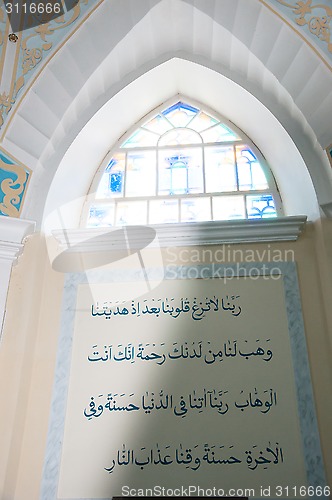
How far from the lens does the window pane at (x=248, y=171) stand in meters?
3.81

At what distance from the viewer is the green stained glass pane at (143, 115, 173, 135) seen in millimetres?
4180

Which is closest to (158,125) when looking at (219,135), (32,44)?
(219,135)

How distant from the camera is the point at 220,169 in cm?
391

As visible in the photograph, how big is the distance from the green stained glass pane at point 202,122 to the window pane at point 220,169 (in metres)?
0.26

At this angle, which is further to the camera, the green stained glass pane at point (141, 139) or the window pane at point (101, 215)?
the green stained glass pane at point (141, 139)

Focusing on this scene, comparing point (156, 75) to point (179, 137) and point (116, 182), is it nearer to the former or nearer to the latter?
point (179, 137)

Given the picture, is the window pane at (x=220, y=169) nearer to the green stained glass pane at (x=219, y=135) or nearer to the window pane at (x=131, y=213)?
the green stained glass pane at (x=219, y=135)

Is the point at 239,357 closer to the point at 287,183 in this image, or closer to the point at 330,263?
the point at 330,263

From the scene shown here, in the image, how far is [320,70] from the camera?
3279 millimetres

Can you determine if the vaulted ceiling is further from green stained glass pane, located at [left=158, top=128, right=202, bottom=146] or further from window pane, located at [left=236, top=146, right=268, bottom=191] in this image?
green stained glass pane, located at [left=158, top=128, right=202, bottom=146]

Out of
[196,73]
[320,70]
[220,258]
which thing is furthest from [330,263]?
[196,73]

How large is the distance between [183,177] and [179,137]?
426 millimetres

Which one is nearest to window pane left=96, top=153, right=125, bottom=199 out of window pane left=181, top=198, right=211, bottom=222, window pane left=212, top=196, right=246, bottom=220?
window pane left=181, top=198, right=211, bottom=222

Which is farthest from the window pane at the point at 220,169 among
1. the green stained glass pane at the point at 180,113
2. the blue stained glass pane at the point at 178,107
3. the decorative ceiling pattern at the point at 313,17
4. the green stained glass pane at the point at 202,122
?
the decorative ceiling pattern at the point at 313,17
